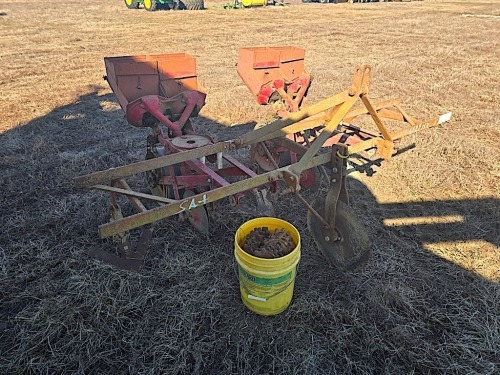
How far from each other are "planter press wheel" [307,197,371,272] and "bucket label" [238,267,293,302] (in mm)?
832

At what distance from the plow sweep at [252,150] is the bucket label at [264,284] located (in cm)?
72

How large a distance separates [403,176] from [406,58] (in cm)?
942

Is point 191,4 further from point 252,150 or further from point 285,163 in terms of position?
point 252,150

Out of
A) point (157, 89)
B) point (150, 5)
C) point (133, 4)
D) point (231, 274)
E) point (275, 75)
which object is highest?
point (275, 75)

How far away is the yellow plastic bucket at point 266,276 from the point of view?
2.80 metres

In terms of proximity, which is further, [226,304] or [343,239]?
[343,239]

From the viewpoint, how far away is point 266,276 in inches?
111

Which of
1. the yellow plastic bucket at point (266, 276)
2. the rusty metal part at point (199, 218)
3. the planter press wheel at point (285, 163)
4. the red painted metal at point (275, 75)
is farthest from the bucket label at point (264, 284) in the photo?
the red painted metal at point (275, 75)

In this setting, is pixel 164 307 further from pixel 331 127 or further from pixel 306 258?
pixel 331 127

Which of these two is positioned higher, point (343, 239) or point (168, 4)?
point (343, 239)

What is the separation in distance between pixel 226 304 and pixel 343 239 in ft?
4.37

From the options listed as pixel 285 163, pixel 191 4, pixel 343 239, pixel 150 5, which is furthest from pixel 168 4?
pixel 343 239

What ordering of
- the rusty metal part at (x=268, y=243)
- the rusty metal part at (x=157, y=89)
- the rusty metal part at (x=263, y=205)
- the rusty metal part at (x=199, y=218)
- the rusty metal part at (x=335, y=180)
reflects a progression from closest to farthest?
the rusty metal part at (x=268, y=243)
the rusty metal part at (x=335, y=180)
the rusty metal part at (x=199, y=218)
the rusty metal part at (x=263, y=205)
the rusty metal part at (x=157, y=89)

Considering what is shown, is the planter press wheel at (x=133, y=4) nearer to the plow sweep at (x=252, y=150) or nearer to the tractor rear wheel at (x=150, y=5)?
the tractor rear wheel at (x=150, y=5)
